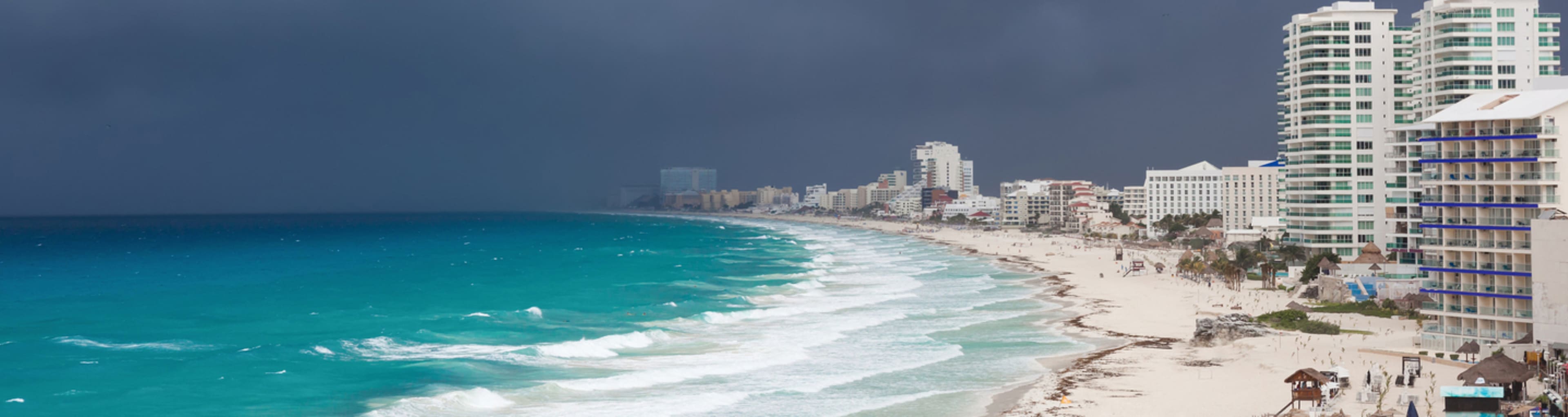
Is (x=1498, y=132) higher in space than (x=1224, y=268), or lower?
higher

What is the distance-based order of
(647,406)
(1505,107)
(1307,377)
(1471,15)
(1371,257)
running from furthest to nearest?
(1371,257), (1471,15), (1505,107), (647,406), (1307,377)

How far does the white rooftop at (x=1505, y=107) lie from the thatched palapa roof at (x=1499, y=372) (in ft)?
31.7

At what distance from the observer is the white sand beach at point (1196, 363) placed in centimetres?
2648

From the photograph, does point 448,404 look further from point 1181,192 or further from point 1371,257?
point 1181,192

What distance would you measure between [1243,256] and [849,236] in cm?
9525

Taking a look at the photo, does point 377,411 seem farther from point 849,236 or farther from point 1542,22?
point 849,236

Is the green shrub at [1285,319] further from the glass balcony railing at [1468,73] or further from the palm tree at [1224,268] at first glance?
the glass balcony railing at [1468,73]

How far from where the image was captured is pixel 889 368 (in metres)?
33.6

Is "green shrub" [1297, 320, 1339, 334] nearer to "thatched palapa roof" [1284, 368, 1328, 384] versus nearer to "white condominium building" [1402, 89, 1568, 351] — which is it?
"white condominium building" [1402, 89, 1568, 351]

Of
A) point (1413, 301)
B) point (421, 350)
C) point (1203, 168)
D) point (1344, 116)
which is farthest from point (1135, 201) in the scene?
point (421, 350)

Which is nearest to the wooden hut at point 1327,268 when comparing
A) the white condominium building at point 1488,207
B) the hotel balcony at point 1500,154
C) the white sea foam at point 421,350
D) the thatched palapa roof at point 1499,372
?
the white condominium building at point 1488,207

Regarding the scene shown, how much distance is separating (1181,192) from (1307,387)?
423ft

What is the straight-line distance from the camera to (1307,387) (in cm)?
2516

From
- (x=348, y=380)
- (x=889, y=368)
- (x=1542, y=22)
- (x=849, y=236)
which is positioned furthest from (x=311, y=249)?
(x=1542, y=22)
